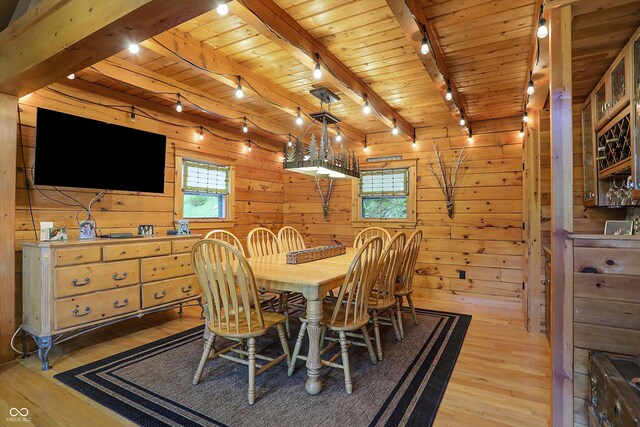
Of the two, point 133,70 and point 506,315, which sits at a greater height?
point 133,70

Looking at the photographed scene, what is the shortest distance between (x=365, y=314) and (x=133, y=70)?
284 centimetres

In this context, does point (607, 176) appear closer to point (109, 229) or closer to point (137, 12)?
point (137, 12)

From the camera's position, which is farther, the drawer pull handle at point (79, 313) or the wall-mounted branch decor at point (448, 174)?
the wall-mounted branch decor at point (448, 174)

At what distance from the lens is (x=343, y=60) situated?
9.29ft

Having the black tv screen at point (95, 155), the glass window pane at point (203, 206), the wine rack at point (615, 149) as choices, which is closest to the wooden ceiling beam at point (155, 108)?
the black tv screen at point (95, 155)

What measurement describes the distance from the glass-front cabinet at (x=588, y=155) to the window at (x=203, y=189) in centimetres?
408

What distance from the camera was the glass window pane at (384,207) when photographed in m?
4.99

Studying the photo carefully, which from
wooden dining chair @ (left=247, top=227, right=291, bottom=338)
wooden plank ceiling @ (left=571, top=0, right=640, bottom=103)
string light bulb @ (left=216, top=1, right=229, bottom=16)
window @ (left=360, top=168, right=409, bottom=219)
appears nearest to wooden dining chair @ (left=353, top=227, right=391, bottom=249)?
window @ (left=360, top=168, right=409, bottom=219)

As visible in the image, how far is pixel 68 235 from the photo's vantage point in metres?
3.06

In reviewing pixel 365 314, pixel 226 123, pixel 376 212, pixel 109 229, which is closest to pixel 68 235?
pixel 109 229

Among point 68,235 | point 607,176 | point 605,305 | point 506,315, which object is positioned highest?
point 607,176

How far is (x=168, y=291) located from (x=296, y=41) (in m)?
2.59

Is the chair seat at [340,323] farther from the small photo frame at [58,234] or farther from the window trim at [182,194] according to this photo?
the window trim at [182,194]

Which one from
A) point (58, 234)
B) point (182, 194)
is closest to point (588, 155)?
point (182, 194)
